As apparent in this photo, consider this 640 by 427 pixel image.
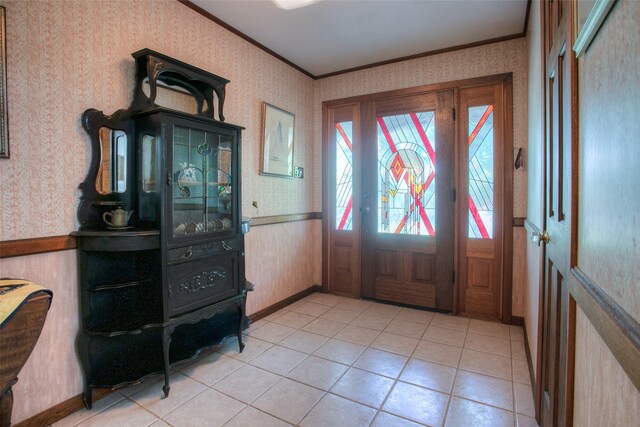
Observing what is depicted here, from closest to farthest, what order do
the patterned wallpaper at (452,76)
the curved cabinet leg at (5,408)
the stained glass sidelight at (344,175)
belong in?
the curved cabinet leg at (5,408) < the patterned wallpaper at (452,76) < the stained glass sidelight at (344,175)

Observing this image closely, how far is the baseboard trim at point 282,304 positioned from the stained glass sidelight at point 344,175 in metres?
0.84

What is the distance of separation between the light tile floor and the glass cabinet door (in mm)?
1001

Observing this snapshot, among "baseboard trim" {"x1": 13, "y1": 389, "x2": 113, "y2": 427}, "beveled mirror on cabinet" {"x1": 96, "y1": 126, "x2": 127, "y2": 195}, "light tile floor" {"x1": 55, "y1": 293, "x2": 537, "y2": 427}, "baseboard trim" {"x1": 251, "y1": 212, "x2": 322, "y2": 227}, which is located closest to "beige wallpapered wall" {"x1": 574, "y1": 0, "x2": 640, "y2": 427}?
"light tile floor" {"x1": 55, "y1": 293, "x2": 537, "y2": 427}

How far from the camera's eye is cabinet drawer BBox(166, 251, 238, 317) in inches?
78.5

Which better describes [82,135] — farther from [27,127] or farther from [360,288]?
[360,288]

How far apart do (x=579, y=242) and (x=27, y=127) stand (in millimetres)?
A: 2445

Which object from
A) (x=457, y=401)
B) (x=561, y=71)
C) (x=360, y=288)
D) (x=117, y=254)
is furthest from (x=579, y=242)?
(x=360, y=288)

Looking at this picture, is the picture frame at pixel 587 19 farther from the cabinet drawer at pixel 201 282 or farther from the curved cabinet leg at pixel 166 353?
the curved cabinet leg at pixel 166 353

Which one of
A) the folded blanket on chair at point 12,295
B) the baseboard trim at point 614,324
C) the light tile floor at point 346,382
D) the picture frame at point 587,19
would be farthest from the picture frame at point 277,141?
the baseboard trim at point 614,324

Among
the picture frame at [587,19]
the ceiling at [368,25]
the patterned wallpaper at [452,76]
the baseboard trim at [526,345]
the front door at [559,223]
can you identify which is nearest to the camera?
the picture frame at [587,19]

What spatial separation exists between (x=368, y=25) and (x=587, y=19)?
2309 millimetres

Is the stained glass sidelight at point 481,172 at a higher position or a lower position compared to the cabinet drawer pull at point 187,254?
higher

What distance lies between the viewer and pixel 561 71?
4.14ft

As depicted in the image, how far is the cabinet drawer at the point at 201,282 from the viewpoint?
199cm
